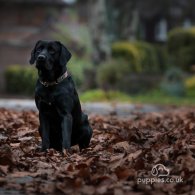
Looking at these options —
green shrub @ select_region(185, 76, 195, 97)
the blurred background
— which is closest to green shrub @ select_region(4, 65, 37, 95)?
the blurred background

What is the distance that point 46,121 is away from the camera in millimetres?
7070

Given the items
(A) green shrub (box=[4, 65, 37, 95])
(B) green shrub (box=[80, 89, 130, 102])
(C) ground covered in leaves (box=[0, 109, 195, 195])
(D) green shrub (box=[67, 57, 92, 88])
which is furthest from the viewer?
(A) green shrub (box=[4, 65, 37, 95])

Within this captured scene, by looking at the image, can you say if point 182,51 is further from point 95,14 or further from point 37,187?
point 37,187

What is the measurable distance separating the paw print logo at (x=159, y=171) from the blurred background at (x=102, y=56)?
17500mm

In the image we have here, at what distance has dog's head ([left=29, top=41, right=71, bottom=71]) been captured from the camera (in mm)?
6805

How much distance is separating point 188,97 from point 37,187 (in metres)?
22.0

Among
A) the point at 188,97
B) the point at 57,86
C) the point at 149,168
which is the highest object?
the point at 57,86

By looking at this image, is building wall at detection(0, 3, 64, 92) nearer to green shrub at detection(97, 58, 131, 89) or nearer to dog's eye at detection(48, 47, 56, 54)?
A: green shrub at detection(97, 58, 131, 89)

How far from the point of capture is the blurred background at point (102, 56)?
1050 inches

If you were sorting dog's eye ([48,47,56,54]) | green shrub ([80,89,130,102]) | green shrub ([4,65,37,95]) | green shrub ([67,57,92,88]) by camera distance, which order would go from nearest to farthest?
1. dog's eye ([48,47,56,54])
2. green shrub ([80,89,130,102])
3. green shrub ([67,57,92,88])
4. green shrub ([4,65,37,95])

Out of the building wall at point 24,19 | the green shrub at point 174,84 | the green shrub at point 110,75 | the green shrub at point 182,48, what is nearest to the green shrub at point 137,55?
the green shrub at point 182,48

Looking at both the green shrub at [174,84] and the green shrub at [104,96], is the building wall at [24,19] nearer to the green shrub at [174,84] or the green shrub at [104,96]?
the green shrub at [174,84]

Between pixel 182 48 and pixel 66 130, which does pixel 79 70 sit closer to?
pixel 182 48

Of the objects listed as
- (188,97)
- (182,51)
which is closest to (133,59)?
(182,51)
